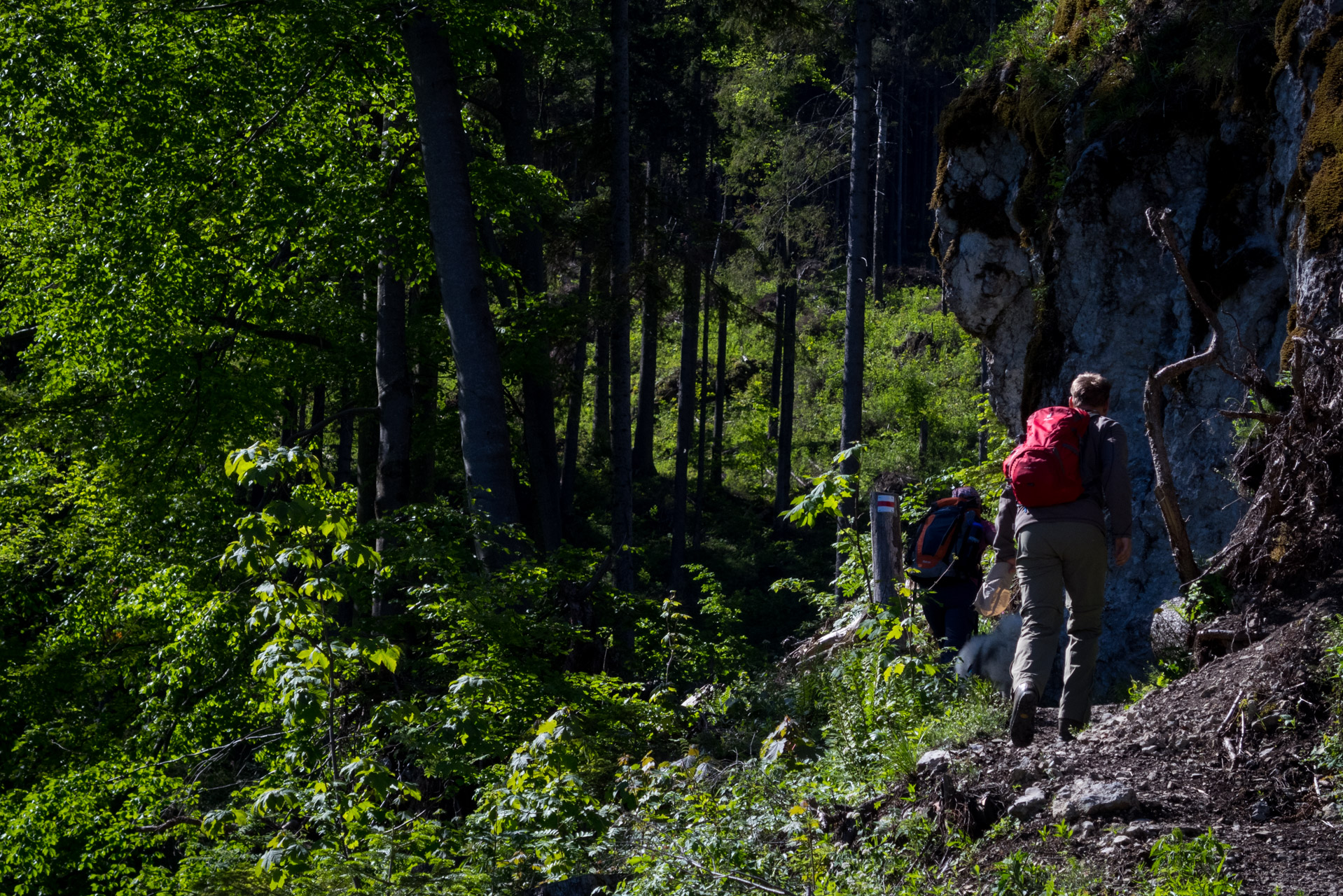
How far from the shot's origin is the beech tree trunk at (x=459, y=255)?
8750mm

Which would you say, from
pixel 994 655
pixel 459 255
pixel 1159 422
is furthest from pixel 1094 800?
pixel 459 255

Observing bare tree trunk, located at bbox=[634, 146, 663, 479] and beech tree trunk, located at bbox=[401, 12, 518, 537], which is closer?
beech tree trunk, located at bbox=[401, 12, 518, 537]

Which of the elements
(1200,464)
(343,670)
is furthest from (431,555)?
(1200,464)

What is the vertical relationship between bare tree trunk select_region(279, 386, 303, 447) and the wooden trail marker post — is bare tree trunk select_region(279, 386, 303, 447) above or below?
above

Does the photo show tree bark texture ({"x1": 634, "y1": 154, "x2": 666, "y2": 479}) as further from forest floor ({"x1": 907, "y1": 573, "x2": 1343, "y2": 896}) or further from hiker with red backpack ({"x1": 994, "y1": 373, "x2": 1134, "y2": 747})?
forest floor ({"x1": 907, "y1": 573, "x2": 1343, "y2": 896})

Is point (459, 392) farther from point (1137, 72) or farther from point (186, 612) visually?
point (1137, 72)

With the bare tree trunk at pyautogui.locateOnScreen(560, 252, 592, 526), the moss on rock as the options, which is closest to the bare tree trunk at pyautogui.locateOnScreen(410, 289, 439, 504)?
the bare tree trunk at pyautogui.locateOnScreen(560, 252, 592, 526)

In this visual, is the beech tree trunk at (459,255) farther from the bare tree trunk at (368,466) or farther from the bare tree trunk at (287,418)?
the bare tree trunk at (368,466)

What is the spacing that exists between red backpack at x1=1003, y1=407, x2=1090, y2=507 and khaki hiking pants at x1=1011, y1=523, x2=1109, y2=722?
15 cm

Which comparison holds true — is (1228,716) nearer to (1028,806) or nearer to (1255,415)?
(1028,806)

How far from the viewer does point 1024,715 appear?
461 centimetres

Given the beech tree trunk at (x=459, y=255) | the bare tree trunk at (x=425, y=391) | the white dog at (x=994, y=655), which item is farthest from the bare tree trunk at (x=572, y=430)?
the white dog at (x=994, y=655)

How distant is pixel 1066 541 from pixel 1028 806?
1259mm

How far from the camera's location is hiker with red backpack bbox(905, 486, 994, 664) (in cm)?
686
